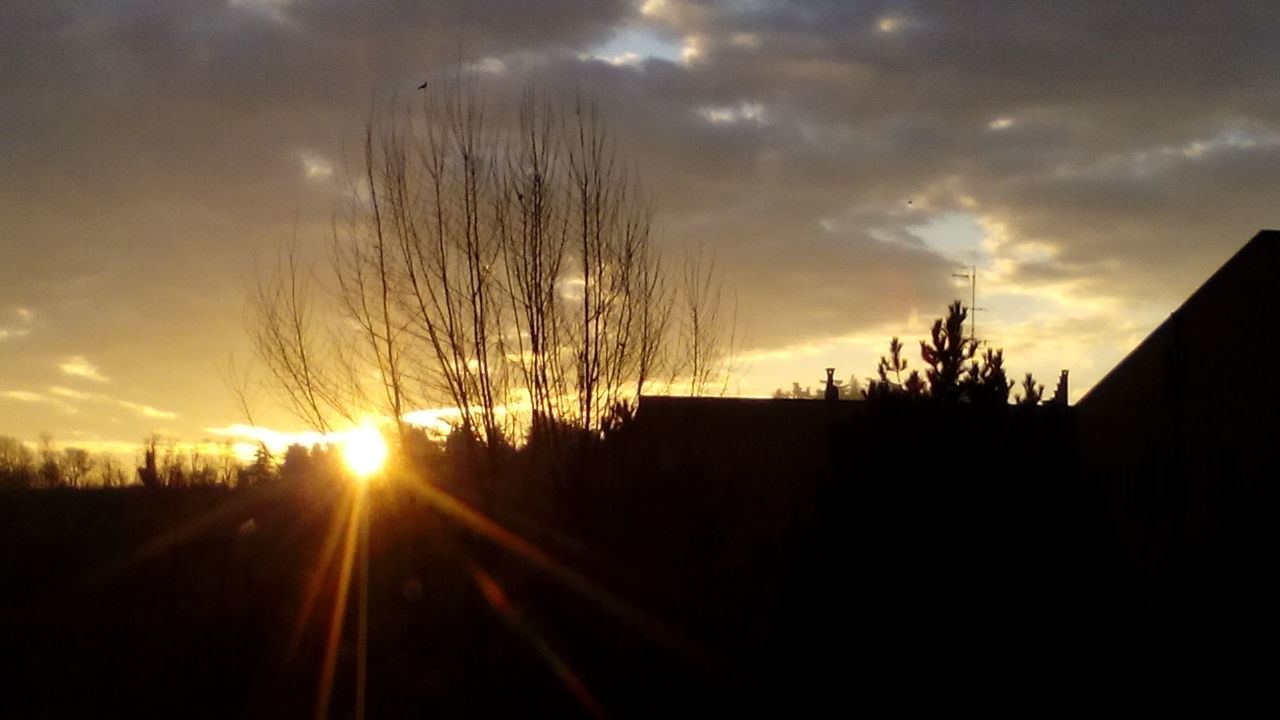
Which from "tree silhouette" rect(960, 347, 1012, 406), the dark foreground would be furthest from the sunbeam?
"tree silhouette" rect(960, 347, 1012, 406)

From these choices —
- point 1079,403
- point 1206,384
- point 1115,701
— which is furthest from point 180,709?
point 1079,403

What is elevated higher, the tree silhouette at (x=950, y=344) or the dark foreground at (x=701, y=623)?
the tree silhouette at (x=950, y=344)

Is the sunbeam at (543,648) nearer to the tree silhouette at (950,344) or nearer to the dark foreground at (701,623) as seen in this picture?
the dark foreground at (701,623)

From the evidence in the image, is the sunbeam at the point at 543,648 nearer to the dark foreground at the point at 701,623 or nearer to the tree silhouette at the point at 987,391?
the dark foreground at the point at 701,623

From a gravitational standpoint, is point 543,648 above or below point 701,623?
below

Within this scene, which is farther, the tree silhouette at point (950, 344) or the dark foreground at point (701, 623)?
the tree silhouette at point (950, 344)

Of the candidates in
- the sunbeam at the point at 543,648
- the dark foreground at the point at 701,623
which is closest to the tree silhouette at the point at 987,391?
the dark foreground at the point at 701,623

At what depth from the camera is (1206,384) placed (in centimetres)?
1642

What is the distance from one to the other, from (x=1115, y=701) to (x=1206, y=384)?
1089 cm

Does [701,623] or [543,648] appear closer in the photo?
[701,623]

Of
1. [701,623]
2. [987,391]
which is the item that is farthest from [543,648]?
[987,391]

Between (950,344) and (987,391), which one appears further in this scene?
(950,344)

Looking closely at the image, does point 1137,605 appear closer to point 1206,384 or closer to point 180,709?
point 180,709

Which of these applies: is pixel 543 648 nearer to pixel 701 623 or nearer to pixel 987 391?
pixel 701 623
